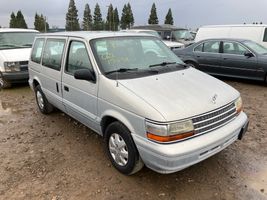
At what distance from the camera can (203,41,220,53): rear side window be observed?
849 cm

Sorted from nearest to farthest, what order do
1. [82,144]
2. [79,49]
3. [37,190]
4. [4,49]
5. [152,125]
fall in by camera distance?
[152,125]
[37,190]
[79,49]
[82,144]
[4,49]

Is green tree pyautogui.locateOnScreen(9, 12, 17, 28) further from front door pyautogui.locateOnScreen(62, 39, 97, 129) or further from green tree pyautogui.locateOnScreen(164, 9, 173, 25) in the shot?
front door pyautogui.locateOnScreen(62, 39, 97, 129)

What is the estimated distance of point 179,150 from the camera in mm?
2627

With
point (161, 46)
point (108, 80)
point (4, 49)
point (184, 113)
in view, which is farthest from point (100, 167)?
point (4, 49)

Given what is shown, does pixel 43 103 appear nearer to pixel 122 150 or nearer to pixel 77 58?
pixel 77 58

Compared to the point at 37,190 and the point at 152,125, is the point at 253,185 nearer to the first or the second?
the point at 152,125

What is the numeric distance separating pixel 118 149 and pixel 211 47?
6.56 m

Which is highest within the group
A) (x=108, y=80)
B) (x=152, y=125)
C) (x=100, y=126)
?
(x=108, y=80)

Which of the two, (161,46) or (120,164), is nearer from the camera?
(120,164)

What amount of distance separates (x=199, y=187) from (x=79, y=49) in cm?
253

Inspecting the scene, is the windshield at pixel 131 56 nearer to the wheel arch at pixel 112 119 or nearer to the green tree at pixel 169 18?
the wheel arch at pixel 112 119

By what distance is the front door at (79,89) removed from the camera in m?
3.56

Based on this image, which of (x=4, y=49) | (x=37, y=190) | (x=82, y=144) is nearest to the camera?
(x=37, y=190)

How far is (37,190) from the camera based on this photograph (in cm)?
307
